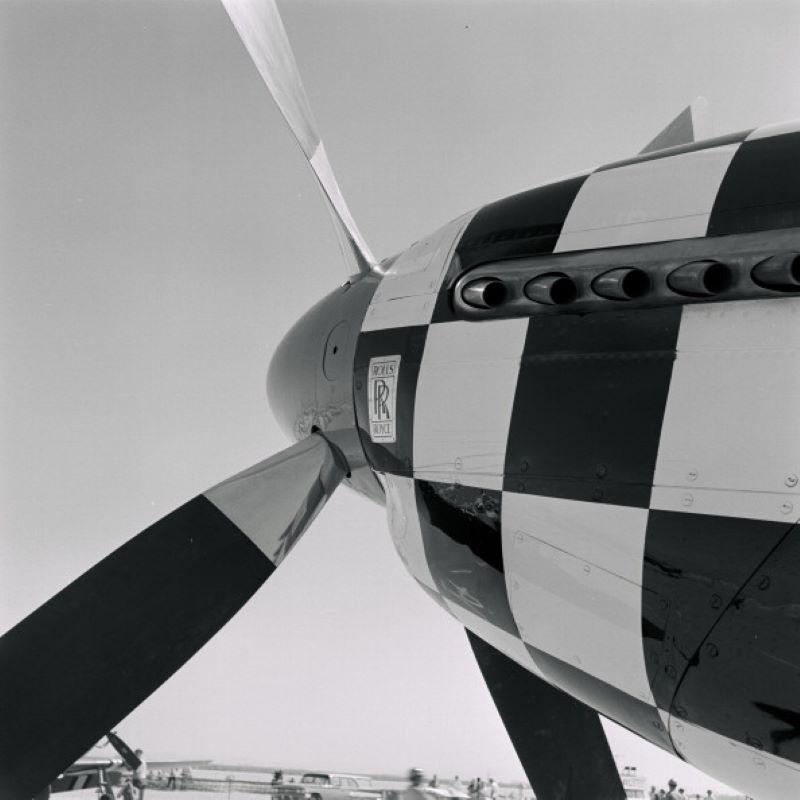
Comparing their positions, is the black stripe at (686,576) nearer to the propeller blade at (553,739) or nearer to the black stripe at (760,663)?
the black stripe at (760,663)

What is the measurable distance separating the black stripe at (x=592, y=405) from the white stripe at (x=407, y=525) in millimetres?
936

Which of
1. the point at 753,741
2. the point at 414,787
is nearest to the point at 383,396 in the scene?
the point at 753,741

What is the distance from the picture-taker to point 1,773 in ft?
14.6

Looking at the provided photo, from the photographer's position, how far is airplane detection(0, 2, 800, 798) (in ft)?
10.6

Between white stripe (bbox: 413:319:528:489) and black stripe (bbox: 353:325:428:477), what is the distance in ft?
0.26

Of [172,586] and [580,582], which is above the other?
[580,582]

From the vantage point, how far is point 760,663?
318 centimetres

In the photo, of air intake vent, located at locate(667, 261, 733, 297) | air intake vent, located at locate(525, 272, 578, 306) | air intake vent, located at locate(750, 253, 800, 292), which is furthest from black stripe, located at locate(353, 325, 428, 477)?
air intake vent, located at locate(750, 253, 800, 292)

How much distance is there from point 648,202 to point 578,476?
140cm

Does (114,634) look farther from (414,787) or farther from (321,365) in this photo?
(414,787)

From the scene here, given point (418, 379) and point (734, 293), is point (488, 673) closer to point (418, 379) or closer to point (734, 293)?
point (418, 379)

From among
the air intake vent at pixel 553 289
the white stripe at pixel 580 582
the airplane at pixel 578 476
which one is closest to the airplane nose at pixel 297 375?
the airplane at pixel 578 476

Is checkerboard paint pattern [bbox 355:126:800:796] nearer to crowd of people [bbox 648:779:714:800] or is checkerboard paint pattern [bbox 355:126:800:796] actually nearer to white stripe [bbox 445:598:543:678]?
white stripe [bbox 445:598:543:678]

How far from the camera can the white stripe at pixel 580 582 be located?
3568 millimetres
